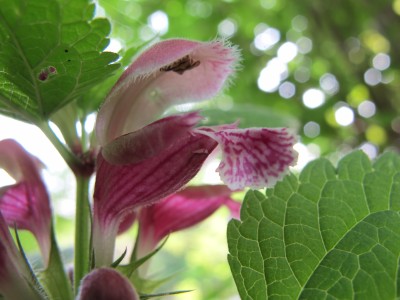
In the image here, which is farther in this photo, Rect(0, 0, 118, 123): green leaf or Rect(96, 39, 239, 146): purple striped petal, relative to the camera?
Rect(96, 39, 239, 146): purple striped petal

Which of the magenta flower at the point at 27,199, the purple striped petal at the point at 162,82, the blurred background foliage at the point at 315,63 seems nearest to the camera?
the purple striped petal at the point at 162,82

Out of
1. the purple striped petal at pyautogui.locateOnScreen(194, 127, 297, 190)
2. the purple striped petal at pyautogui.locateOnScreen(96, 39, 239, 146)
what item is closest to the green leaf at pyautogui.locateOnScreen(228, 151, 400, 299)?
the purple striped petal at pyautogui.locateOnScreen(194, 127, 297, 190)

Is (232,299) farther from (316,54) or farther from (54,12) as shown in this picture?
(54,12)

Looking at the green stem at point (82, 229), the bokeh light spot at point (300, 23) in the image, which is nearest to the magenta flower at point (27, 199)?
the green stem at point (82, 229)

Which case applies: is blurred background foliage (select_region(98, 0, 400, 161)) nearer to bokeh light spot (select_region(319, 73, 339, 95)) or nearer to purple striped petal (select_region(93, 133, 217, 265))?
bokeh light spot (select_region(319, 73, 339, 95))

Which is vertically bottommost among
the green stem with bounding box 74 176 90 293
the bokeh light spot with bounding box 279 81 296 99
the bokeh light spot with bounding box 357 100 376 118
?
the green stem with bounding box 74 176 90 293

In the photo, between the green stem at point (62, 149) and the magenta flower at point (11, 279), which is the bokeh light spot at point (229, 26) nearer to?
the green stem at point (62, 149)

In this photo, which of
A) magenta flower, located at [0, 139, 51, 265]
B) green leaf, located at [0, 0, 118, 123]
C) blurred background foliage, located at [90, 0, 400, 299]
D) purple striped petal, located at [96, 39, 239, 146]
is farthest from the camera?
blurred background foliage, located at [90, 0, 400, 299]

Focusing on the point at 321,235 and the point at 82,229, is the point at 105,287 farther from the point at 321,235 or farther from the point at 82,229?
the point at 321,235
